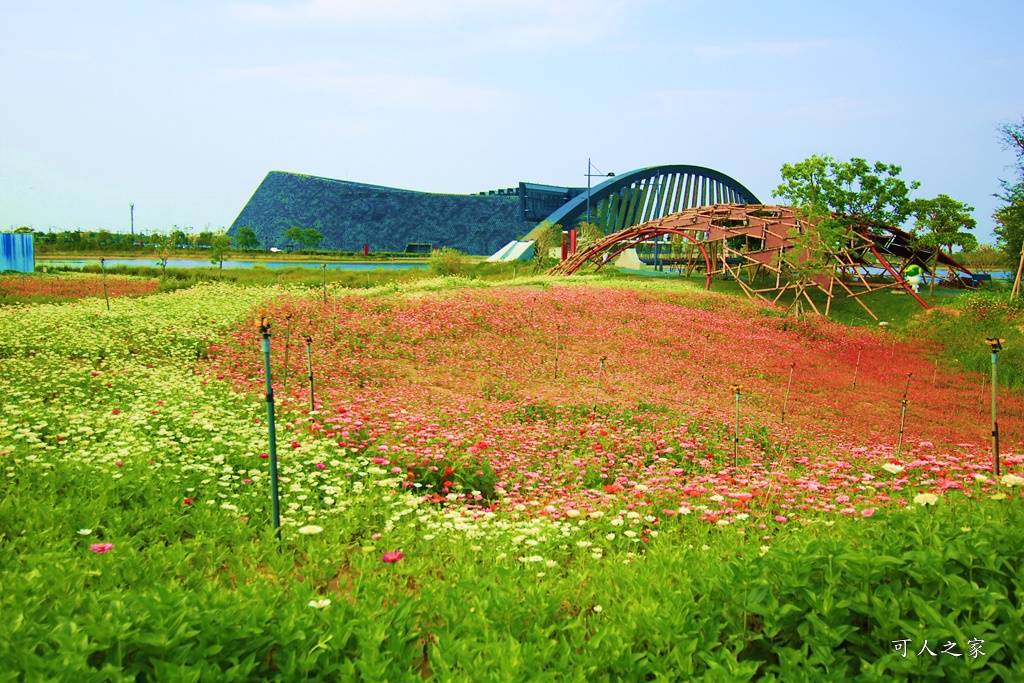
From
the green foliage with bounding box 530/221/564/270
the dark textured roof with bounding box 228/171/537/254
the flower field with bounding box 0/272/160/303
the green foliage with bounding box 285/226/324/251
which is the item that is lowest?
the flower field with bounding box 0/272/160/303

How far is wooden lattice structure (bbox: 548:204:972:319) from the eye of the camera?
2596 centimetres

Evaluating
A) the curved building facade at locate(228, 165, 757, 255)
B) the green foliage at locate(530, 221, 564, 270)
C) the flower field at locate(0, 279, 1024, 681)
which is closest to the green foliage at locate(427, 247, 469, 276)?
the green foliage at locate(530, 221, 564, 270)

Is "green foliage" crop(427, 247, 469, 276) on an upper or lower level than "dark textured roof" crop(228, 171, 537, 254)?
lower

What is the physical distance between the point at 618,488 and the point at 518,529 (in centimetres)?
161

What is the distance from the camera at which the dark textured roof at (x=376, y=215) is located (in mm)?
83188

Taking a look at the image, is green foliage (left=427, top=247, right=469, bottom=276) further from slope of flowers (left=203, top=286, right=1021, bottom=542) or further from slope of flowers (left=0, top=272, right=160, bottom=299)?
slope of flowers (left=0, top=272, right=160, bottom=299)

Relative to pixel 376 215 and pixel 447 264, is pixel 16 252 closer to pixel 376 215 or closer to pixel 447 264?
pixel 447 264

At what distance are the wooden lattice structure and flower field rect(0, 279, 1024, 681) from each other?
14464 millimetres

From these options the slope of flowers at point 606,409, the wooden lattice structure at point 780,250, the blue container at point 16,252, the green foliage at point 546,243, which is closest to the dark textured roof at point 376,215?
the green foliage at point 546,243

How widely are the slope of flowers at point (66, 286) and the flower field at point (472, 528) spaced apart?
8.27m

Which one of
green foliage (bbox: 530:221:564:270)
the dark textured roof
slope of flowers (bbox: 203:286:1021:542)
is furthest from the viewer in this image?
the dark textured roof

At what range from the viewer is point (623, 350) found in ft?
50.9

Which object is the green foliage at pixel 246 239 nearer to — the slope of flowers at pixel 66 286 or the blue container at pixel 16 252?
the blue container at pixel 16 252

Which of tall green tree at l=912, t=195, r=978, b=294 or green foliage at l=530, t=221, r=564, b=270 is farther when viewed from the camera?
green foliage at l=530, t=221, r=564, b=270
